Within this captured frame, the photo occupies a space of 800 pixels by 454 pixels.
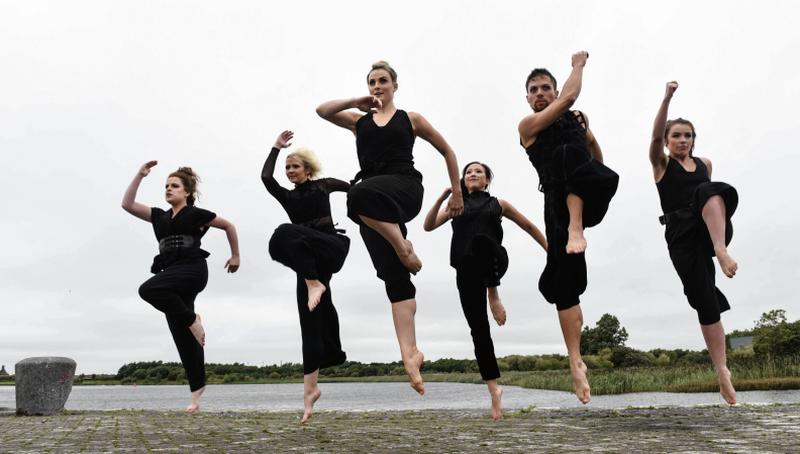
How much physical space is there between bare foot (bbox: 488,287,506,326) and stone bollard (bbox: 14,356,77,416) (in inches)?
471

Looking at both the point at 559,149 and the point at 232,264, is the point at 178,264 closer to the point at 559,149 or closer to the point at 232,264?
the point at 232,264

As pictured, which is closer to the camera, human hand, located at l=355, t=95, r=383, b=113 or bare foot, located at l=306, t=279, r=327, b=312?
human hand, located at l=355, t=95, r=383, b=113

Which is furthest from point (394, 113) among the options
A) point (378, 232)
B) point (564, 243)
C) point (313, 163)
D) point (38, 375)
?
point (38, 375)

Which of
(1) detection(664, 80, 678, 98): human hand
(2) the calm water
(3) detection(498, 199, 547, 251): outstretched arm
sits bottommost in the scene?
(2) the calm water

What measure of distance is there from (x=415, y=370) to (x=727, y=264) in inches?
151

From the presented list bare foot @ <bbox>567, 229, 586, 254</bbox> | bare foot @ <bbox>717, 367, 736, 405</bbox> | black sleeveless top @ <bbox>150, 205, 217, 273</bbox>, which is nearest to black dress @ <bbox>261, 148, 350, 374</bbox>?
black sleeveless top @ <bbox>150, 205, 217, 273</bbox>

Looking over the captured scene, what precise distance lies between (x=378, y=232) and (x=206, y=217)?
17.3 ft

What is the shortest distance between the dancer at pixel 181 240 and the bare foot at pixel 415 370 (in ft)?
17.7

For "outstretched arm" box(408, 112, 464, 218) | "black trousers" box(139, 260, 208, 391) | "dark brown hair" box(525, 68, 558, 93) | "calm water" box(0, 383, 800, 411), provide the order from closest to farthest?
"outstretched arm" box(408, 112, 464, 218), "dark brown hair" box(525, 68, 558, 93), "black trousers" box(139, 260, 208, 391), "calm water" box(0, 383, 800, 411)

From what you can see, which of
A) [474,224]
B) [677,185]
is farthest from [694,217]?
[474,224]

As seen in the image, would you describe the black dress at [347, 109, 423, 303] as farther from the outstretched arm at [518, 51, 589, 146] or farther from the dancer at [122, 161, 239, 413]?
the dancer at [122, 161, 239, 413]

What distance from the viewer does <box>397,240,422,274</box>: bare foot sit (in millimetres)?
6285

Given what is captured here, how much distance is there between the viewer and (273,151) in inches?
349

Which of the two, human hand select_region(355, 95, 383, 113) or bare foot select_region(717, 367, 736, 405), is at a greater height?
human hand select_region(355, 95, 383, 113)
